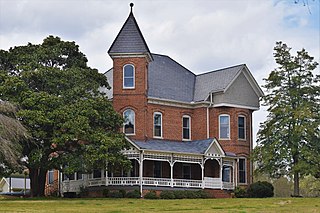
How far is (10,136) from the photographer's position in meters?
31.8

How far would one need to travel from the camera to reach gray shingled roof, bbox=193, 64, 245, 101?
47.8 meters

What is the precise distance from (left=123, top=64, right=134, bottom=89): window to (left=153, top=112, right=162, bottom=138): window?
337cm

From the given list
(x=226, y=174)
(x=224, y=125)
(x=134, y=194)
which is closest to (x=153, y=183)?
(x=134, y=194)

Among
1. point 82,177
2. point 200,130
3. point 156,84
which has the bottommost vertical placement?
point 82,177

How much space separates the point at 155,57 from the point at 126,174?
1120cm

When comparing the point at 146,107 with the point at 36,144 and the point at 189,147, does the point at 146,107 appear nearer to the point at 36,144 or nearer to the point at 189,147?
the point at 189,147

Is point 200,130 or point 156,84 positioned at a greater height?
point 156,84

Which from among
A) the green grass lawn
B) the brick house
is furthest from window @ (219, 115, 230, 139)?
the green grass lawn

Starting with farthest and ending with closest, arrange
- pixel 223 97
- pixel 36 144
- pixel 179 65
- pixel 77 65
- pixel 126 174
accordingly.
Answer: pixel 179 65
pixel 223 97
pixel 126 174
pixel 77 65
pixel 36 144

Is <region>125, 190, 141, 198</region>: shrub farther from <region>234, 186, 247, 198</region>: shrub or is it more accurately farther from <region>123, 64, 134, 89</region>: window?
<region>234, 186, 247, 198</region>: shrub

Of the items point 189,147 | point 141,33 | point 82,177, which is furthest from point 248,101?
point 82,177

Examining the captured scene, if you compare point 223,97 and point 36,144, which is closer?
point 36,144

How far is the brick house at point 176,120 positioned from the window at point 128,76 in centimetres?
7

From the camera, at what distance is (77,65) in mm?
40906
